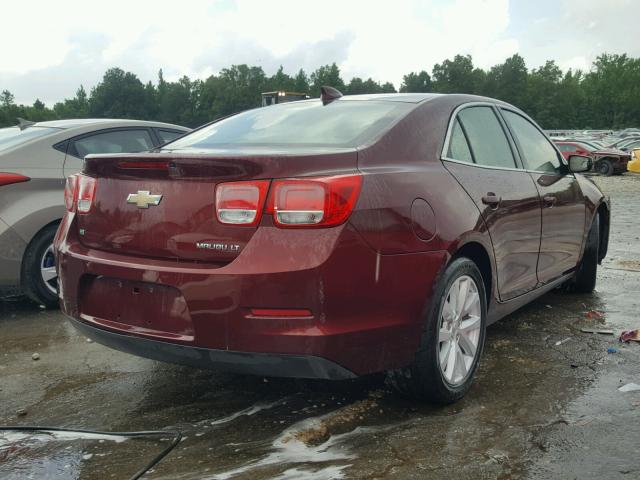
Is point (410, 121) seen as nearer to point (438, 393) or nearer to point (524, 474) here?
point (438, 393)

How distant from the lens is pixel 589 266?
5.58 meters

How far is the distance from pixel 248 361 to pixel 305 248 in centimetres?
52

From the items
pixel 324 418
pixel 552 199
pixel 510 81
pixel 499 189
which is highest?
pixel 510 81

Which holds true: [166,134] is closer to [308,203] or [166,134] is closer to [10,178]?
[10,178]

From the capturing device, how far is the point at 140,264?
2879 mm

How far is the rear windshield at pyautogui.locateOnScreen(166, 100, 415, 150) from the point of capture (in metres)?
3.28

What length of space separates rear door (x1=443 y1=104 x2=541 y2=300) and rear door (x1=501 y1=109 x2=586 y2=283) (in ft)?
0.53

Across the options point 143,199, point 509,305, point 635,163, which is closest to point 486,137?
point 509,305

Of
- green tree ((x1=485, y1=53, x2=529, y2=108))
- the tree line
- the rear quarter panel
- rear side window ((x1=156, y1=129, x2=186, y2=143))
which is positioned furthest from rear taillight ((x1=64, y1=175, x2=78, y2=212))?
green tree ((x1=485, y1=53, x2=529, y2=108))

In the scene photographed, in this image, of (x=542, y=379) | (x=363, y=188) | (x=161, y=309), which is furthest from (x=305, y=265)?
(x=542, y=379)

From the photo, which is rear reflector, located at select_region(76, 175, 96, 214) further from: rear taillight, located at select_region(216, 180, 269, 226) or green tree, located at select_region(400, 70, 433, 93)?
green tree, located at select_region(400, 70, 433, 93)

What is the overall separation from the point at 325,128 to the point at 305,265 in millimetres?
1047

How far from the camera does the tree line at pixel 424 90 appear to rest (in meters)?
107

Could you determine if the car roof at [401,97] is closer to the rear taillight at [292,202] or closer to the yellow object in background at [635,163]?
the rear taillight at [292,202]
